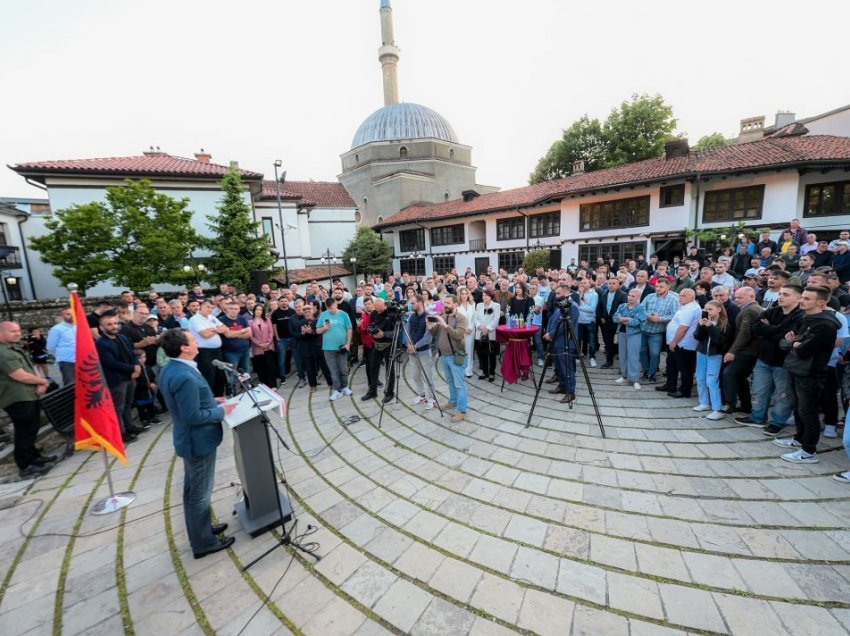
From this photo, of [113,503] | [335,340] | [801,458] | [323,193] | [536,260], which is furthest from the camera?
[323,193]

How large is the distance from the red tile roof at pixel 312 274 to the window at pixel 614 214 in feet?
66.0

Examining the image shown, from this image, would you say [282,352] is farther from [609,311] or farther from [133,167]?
[133,167]

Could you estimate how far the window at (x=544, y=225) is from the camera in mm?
24047

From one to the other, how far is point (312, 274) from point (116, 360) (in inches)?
971

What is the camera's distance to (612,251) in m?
21.4

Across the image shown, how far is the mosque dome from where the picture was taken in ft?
140

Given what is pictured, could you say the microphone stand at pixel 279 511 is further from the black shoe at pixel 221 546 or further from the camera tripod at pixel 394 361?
the camera tripod at pixel 394 361

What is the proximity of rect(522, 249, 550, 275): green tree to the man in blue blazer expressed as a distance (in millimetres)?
21294

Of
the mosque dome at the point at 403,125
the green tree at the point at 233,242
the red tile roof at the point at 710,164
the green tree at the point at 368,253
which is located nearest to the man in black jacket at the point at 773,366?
the red tile roof at the point at 710,164

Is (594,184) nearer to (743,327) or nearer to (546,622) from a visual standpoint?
(743,327)

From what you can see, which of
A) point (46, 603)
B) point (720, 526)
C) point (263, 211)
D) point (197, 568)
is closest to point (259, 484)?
point (197, 568)

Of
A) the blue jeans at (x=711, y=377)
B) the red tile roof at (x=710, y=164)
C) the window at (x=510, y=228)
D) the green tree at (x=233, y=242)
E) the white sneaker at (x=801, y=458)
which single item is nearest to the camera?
the white sneaker at (x=801, y=458)

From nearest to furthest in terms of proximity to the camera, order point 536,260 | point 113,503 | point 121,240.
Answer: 1. point 113,503
2. point 121,240
3. point 536,260

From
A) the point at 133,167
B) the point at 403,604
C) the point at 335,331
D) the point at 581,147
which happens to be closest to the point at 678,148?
the point at 581,147
